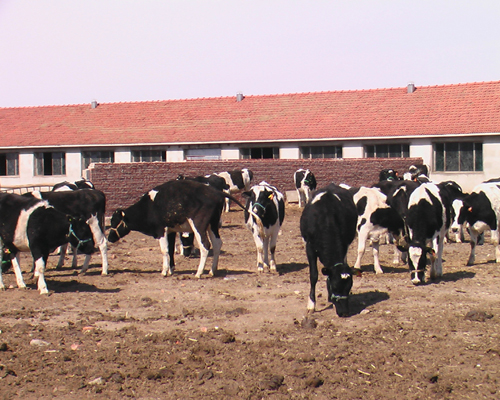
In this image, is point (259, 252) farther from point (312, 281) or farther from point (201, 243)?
point (312, 281)

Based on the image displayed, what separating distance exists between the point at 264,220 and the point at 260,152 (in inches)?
820

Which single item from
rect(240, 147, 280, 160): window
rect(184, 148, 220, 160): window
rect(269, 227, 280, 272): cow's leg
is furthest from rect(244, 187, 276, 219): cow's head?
rect(184, 148, 220, 160): window

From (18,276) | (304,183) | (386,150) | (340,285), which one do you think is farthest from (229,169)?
(340,285)

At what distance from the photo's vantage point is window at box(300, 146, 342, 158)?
32469 mm

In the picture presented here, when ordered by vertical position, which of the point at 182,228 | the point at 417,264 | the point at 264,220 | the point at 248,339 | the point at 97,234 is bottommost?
the point at 248,339

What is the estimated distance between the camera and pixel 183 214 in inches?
498

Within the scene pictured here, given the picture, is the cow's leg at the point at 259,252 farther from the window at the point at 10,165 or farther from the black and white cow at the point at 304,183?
the window at the point at 10,165

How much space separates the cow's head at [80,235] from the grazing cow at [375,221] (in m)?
5.42

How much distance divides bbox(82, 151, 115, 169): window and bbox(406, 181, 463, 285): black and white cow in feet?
85.8

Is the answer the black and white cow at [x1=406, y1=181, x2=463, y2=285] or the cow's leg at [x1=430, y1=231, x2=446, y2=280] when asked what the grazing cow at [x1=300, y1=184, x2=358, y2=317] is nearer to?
the black and white cow at [x1=406, y1=181, x2=463, y2=285]

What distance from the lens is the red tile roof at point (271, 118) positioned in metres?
31.4

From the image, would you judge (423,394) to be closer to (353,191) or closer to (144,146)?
(353,191)

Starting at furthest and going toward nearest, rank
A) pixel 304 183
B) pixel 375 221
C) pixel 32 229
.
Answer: pixel 304 183 < pixel 375 221 < pixel 32 229

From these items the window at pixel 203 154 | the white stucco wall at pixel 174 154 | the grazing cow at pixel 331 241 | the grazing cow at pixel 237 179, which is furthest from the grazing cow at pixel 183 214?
the white stucco wall at pixel 174 154
